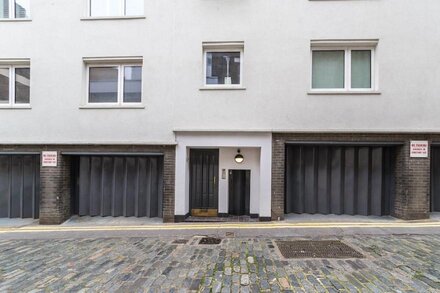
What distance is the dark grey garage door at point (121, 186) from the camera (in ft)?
29.2

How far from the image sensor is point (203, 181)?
353 inches

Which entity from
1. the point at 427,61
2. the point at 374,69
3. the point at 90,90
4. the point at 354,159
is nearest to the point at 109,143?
the point at 90,90

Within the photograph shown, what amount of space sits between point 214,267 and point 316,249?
7.67 ft

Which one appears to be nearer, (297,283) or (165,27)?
(297,283)

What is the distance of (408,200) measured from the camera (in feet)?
25.2

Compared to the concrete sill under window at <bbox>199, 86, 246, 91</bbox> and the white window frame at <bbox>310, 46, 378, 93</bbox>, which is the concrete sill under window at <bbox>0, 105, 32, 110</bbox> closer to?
the concrete sill under window at <bbox>199, 86, 246, 91</bbox>

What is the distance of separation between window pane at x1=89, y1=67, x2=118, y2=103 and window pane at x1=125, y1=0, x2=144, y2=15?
6.55 feet

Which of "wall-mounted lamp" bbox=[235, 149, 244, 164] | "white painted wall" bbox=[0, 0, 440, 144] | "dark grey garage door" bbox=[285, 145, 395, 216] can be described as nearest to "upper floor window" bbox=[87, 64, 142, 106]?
"white painted wall" bbox=[0, 0, 440, 144]

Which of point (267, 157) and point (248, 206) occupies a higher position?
point (267, 157)

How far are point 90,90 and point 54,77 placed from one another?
1192mm

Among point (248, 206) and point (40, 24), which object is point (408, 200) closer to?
point (248, 206)

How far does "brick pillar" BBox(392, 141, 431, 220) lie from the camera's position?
7.64 meters

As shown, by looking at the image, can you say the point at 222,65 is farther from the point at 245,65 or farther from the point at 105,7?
the point at 105,7

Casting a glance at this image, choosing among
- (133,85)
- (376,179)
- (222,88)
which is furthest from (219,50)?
(376,179)
